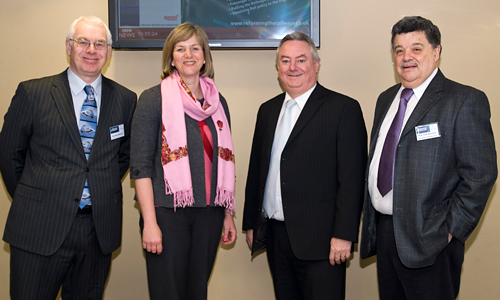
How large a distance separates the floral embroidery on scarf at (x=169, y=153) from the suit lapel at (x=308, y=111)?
0.59 meters

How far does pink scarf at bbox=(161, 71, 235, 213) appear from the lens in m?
2.09

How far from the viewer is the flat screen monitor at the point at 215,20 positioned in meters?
2.96

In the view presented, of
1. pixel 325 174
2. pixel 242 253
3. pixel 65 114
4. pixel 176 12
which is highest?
pixel 176 12

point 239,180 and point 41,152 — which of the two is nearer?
point 41,152

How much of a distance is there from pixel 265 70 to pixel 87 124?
1460mm

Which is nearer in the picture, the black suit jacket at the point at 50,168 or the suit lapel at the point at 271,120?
the black suit jacket at the point at 50,168

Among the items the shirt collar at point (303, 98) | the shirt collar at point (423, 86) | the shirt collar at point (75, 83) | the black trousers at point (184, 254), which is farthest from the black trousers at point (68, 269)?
the shirt collar at point (423, 86)

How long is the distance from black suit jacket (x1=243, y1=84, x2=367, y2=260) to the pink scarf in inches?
13.4

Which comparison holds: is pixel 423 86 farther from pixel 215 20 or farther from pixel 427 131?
pixel 215 20

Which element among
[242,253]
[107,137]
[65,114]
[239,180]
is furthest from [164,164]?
[242,253]

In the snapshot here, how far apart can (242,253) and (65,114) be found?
1.74 metres

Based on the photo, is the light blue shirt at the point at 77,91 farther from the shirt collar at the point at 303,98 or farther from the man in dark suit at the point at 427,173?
the man in dark suit at the point at 427,173

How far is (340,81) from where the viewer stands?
3055 millimetres

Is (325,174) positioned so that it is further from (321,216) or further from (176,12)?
(176,12)
